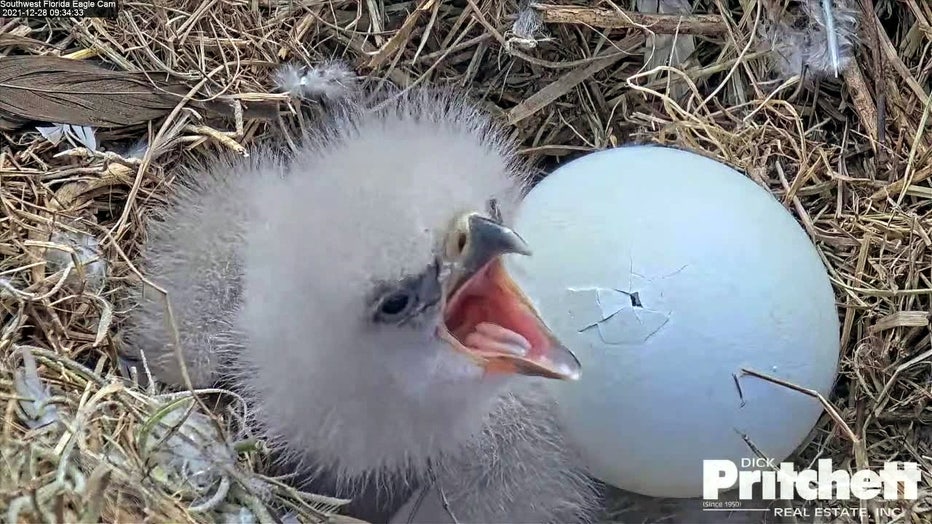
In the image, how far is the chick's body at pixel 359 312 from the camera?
1.19m

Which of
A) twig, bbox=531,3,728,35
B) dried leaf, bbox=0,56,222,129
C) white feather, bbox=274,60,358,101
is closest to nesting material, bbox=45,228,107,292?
dried leaf, bbox=0,56,222,129

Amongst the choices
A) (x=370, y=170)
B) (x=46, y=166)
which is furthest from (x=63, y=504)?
(x=46, y=166)

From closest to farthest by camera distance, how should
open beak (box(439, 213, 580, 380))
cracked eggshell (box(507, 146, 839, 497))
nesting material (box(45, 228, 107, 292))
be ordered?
open beak (box(439, 213, 580, 380)) < cracked eggshell (box(507, 146, 839, 497)) < nesting material (box(45, 228, 107, 292))

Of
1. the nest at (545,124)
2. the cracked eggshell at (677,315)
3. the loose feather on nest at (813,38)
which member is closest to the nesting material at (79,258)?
the nest at (545,124)

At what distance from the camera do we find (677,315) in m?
1.33

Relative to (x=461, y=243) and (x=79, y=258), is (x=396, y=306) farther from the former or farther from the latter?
(x=79, y=258)

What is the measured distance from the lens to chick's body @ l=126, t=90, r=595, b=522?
119 cm

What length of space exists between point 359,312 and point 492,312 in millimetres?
183

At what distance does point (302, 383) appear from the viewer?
1.33m

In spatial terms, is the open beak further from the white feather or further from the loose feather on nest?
the loose feather on nest

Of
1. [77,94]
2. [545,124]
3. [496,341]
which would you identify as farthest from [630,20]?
[77,94]

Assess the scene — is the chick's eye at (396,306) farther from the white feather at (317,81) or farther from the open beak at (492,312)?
the white feather at (317,81)

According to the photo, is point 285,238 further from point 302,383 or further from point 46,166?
point 46,166

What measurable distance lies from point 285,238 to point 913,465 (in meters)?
1.06
